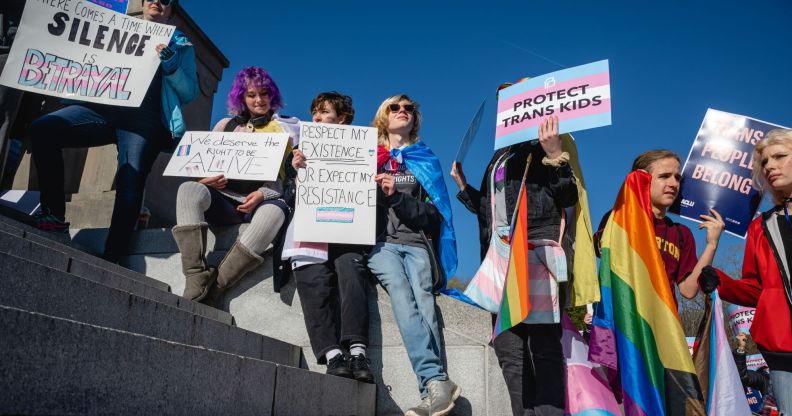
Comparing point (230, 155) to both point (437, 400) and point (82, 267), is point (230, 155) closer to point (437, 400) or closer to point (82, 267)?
point (82, 267)

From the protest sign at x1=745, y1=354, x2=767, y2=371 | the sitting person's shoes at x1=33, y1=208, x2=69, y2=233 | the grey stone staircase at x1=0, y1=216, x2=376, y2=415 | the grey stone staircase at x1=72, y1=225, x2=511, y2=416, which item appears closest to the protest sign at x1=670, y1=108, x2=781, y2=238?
the grey stone staircase at x1=72, y1=225, x2=511, y2=416

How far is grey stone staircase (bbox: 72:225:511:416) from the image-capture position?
3.89m

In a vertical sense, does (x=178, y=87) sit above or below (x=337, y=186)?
above

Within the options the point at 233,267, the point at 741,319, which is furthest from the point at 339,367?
the point at 741,319

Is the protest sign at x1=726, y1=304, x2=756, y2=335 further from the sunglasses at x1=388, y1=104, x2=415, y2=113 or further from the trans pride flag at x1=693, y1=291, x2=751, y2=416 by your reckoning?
the sunglasses at x1=388, y1=104, x2=415, y2=113

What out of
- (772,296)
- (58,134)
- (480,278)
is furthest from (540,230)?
(58,134)

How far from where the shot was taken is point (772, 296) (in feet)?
9.72

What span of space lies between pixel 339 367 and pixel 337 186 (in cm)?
146

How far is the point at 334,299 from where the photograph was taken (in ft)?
13.6

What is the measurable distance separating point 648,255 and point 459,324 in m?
1.36

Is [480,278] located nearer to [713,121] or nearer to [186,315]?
[186,315]

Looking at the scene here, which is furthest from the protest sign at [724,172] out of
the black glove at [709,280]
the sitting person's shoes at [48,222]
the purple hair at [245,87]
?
the sitting person's shoes at [48,222]

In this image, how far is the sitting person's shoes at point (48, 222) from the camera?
438 cm

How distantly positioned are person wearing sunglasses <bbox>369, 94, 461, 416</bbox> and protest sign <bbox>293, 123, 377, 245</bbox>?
17 centimetres
